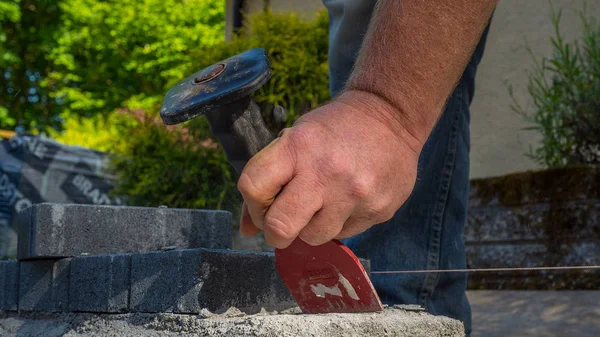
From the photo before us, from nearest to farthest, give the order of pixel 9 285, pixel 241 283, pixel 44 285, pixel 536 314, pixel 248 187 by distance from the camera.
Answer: pixel 248 187
pixel 241 283
pixel 44 285
pixel 9 285
pixel 536 314

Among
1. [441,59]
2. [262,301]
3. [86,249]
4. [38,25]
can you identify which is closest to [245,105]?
[441,59]

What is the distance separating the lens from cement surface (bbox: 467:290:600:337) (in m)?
3.50

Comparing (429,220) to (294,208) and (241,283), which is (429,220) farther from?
(294,208)

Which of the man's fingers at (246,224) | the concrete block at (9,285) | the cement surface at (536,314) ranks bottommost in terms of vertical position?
the cement surface at (536,314)

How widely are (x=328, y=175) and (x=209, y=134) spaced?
4.53m

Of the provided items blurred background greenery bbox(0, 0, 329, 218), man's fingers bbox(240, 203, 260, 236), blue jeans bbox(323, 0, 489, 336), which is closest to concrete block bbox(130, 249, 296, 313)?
man's fingers bbox(240, 203, 260, 236)

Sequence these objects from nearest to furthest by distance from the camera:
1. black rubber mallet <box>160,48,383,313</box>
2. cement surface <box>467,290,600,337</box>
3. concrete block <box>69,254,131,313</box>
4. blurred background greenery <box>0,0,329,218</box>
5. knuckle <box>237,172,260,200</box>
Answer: knuckle <box>237,172,260,200</box> < black rubber mallet <box>160,48,383,313</box> < concrete block <box>69,254,131,313</box> < cement surface <box>467,290,600,337</box> < blurred background greenery <box>0,0,329,218</box>

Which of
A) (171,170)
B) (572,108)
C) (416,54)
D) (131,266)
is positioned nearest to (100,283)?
(131,266)

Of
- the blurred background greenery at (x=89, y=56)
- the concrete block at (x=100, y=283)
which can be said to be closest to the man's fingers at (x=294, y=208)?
the concrete block at (x=100, y=283)

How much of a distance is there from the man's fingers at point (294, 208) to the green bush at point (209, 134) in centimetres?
415

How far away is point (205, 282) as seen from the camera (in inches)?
62.5

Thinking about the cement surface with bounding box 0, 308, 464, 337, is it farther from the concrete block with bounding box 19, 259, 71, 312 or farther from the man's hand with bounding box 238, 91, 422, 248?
the man's hand with bounding box 238, 91, 422, 248

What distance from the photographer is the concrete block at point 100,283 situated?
177 centimetres

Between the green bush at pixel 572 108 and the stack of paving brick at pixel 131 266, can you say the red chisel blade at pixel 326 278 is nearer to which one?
the stack of paving brick at pixel 131 266
